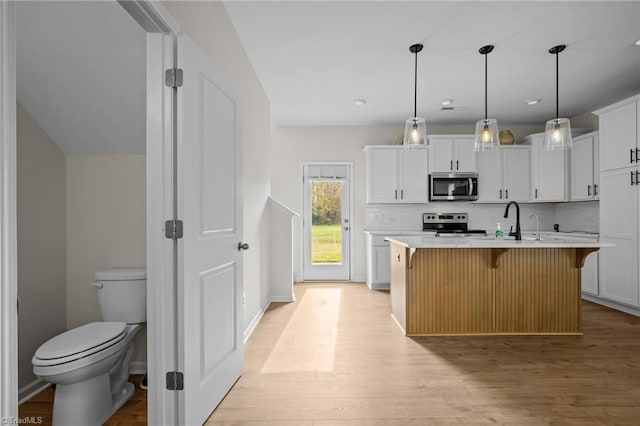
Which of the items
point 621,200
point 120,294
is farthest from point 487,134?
point 120,294

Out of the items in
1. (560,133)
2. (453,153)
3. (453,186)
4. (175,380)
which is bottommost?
(175,380)

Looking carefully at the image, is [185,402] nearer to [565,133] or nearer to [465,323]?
[465,323]

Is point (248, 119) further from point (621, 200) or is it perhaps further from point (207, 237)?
point (621, 200)

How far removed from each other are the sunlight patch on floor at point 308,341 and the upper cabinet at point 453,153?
107 inches

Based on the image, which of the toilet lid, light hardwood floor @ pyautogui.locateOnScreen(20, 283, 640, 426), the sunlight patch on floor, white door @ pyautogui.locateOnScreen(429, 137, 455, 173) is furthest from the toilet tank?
white door @ pyautogui.locateOnScreen(429, 137, 455, 173)

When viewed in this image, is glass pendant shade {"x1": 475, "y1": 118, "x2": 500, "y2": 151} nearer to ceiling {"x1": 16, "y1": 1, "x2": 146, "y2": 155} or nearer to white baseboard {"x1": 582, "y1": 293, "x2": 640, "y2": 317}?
white baseboard {"x1": 582, "y1": 293, "x2": 640, "y2": 317}

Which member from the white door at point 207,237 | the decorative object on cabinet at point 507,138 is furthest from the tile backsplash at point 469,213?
the white door at point 207,237

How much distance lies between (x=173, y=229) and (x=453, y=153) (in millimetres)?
4659

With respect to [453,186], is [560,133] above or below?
above

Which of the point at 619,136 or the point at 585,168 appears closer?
the point at 619,136

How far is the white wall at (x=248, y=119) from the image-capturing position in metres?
2.08

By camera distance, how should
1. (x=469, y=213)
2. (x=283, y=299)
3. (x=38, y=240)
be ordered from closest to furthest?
1. (x=38, y=240)
2. (x=283, y=299)
3. (x=469, y=213)

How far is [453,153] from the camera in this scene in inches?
206

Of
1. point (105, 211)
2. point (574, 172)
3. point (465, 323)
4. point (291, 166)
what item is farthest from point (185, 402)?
point (574, 172)
